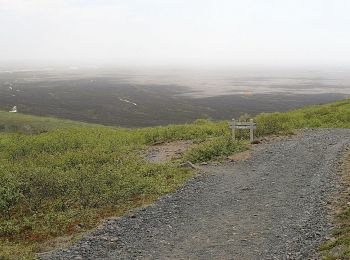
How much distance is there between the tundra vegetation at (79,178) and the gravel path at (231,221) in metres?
1.24

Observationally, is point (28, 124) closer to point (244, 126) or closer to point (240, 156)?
point (244, 126)

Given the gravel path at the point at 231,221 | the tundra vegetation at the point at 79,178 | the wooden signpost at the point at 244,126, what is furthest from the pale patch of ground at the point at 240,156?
the wooden signpost at the point at 244,126

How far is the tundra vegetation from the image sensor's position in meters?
15.0

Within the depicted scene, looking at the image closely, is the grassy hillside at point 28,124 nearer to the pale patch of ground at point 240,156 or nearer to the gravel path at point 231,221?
the pale patch of ground at point 240,156

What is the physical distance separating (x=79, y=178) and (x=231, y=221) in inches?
341

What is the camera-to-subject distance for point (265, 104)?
98.2 meters

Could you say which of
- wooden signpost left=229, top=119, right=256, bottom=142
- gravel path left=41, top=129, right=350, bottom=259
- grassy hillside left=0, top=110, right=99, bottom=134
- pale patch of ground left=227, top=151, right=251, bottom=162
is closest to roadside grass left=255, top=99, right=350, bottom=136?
A: wooden signpost left=229, top=119, right=256, bottom=142

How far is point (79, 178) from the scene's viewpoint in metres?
20.5

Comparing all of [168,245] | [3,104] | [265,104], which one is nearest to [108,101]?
[3,104]

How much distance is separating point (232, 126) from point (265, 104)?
232 ft

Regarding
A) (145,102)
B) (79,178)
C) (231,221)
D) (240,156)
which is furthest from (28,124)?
(231,221)

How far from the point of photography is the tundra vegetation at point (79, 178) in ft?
49.2

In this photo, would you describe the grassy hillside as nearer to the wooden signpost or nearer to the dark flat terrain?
the dark flat terrain

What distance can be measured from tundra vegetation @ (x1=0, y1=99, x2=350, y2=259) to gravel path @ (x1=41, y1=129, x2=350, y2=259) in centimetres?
124
